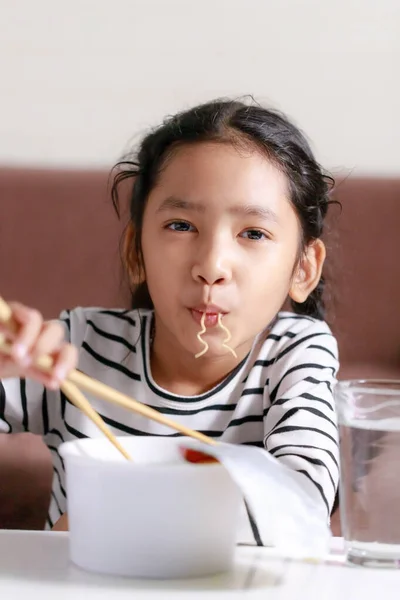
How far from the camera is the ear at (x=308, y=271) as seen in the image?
113 cm

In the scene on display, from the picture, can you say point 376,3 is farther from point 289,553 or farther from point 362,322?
point 289,553

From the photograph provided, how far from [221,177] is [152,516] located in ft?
1.65

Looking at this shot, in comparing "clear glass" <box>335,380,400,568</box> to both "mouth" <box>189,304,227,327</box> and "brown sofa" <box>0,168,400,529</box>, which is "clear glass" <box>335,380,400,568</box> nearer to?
"mouth" <box>189,304,227,327</box>

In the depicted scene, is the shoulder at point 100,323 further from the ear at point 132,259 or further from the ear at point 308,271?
the ear at point 308,271

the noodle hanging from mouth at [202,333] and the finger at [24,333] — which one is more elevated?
the finger at [24,333]

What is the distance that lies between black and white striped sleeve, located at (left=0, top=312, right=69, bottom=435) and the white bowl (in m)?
0.51

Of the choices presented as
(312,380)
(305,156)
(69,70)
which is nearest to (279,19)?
(69,70)

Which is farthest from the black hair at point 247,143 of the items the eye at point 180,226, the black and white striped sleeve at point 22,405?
the black and white striped sleeve at point 22,405

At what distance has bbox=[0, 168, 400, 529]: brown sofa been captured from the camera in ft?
5.49

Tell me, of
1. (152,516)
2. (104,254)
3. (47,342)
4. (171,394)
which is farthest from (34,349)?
(104,254)

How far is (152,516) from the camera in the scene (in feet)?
1.75

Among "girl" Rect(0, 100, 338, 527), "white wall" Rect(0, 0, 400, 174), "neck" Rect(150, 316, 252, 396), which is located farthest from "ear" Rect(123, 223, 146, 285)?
"white wall" Rect(0, 0, 400, 174)

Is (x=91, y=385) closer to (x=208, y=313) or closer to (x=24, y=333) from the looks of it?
(x=24, y=333)

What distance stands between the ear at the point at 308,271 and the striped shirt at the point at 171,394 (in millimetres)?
31
